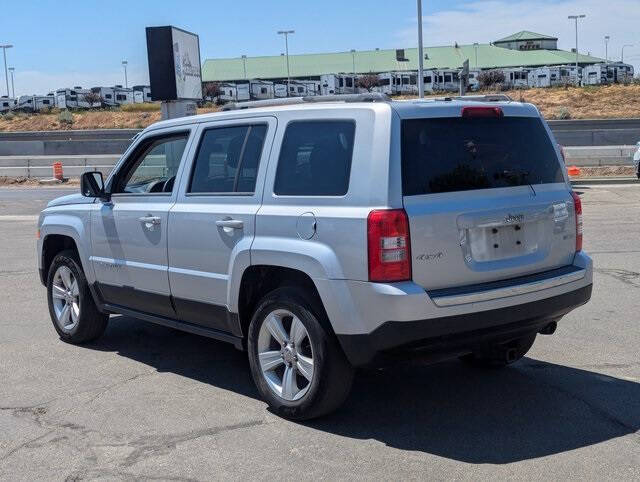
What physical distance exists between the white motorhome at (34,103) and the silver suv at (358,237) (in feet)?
286

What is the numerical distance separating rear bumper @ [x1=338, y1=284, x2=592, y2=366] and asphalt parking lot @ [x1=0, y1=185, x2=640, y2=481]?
0.54m

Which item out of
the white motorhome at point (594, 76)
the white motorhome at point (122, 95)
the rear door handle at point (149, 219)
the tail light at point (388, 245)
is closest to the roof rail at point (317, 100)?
the tail light at point (388, 245)

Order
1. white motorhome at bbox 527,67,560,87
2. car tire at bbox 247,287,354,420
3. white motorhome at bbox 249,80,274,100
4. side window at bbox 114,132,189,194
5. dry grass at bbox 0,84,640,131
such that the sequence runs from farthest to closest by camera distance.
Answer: white motorhome at bbox 527,67,560,87 → white motorhome at bbox 249,80,274,100 → dry grass at bbox 0,84,640,131 → side window at bbox 114,132,189,194 → car tire at bbox 247,287,354,420

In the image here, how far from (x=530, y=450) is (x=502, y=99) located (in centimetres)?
230

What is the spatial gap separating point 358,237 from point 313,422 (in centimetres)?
128

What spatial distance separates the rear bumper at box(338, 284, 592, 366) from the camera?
4.58 meters

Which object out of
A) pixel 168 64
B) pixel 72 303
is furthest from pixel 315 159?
pixel 168 64

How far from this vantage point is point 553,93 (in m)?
68.2

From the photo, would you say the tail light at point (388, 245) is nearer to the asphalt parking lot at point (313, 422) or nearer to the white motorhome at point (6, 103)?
the asphalt parking lot at point (313, 422)

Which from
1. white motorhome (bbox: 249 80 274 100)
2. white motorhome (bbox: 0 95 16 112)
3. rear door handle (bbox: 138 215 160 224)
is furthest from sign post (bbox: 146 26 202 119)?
white motorhome (bbox: 0 95 16 112)

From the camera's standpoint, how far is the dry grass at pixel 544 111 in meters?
60.0

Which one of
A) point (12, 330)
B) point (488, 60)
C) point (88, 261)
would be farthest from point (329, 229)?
point (488, 60)

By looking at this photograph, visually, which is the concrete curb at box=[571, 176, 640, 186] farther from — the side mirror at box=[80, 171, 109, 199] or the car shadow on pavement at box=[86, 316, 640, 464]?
the side mirror at box=[80, 171, 109, 199]

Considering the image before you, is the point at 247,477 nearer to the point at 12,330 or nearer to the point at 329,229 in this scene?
the point at 329,229
